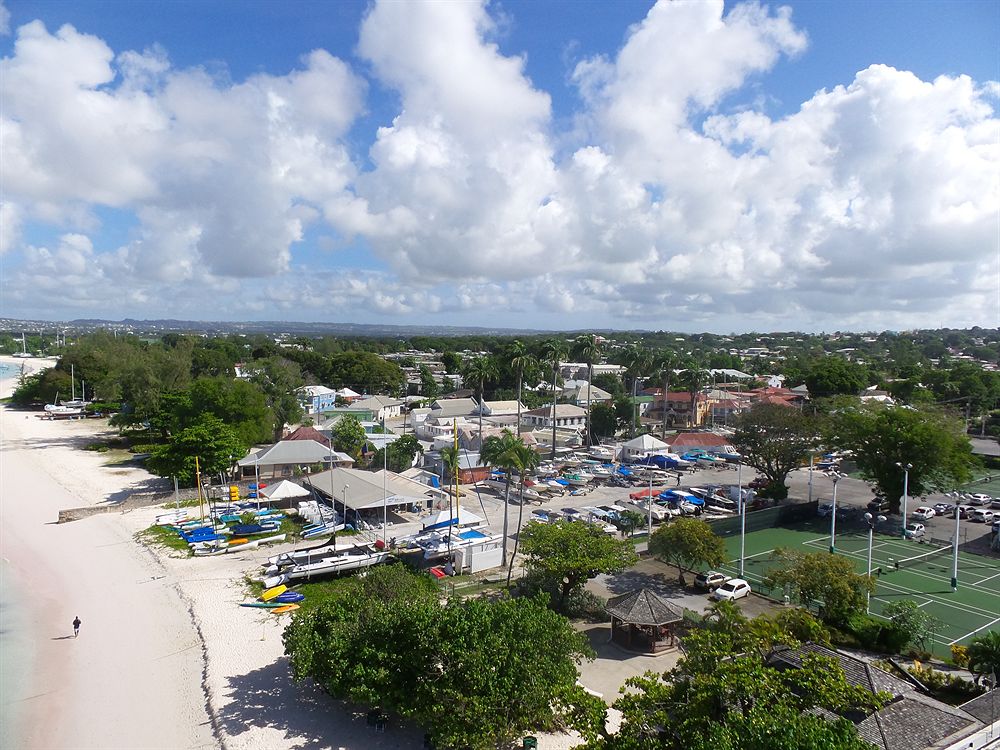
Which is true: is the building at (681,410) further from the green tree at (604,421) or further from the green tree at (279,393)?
the green tree at (279,393)

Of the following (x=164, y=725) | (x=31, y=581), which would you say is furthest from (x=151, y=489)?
(x=164, y=725)

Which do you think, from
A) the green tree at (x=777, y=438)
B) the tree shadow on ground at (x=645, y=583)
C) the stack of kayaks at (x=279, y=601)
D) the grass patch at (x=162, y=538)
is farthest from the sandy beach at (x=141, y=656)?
the green tree at (x=777, y=438)

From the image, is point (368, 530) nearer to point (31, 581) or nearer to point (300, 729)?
point (31, 581)

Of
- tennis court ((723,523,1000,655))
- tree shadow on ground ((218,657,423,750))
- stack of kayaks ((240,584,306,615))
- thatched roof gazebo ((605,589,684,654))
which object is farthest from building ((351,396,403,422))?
tree shadow on ground ((218,657,423,750))

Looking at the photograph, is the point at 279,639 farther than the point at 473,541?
No

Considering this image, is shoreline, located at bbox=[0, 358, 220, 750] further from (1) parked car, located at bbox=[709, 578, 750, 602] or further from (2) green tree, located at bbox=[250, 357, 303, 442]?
(1) parked car, located at bbox=[709, 578, 750, 602]

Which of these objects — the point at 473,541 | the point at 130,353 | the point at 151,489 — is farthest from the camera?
the point at 130,353
